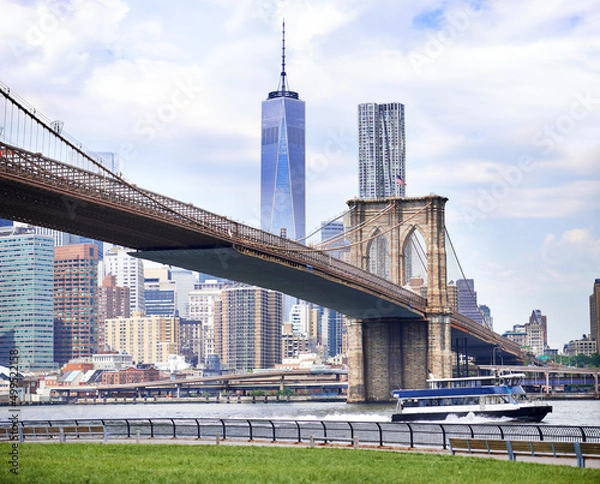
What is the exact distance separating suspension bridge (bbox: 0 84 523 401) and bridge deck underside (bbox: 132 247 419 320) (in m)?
0.08

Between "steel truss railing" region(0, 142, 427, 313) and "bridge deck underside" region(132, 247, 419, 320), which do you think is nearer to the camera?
"steel truss railing" region(0, 142, 427, 313)

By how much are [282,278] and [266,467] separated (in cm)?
5105

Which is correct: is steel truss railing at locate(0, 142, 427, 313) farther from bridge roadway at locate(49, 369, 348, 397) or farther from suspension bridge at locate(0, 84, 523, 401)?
bridge roadway at locate(49, 369, 348, 397)

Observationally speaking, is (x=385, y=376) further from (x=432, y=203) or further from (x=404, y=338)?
(x=432, y=203)

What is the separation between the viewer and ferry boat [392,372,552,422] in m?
61.4

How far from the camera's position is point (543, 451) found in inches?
1093

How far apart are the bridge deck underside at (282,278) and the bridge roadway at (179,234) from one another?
6 cm

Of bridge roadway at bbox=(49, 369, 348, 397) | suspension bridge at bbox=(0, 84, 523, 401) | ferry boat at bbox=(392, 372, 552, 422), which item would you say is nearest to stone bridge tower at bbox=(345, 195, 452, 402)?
suspension bridge at bbox=(0, 84, 523, 401)

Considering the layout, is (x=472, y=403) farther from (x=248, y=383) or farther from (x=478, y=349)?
(x=248, y=383)

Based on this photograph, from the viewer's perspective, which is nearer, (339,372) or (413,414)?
(413,414)

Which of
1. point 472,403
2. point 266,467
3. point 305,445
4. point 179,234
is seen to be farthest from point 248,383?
point 266,467

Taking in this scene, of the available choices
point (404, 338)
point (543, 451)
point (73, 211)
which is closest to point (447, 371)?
point (404, 338)

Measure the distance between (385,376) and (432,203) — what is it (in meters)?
14.0

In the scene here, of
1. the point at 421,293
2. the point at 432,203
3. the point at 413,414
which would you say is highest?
the point at 432,203
